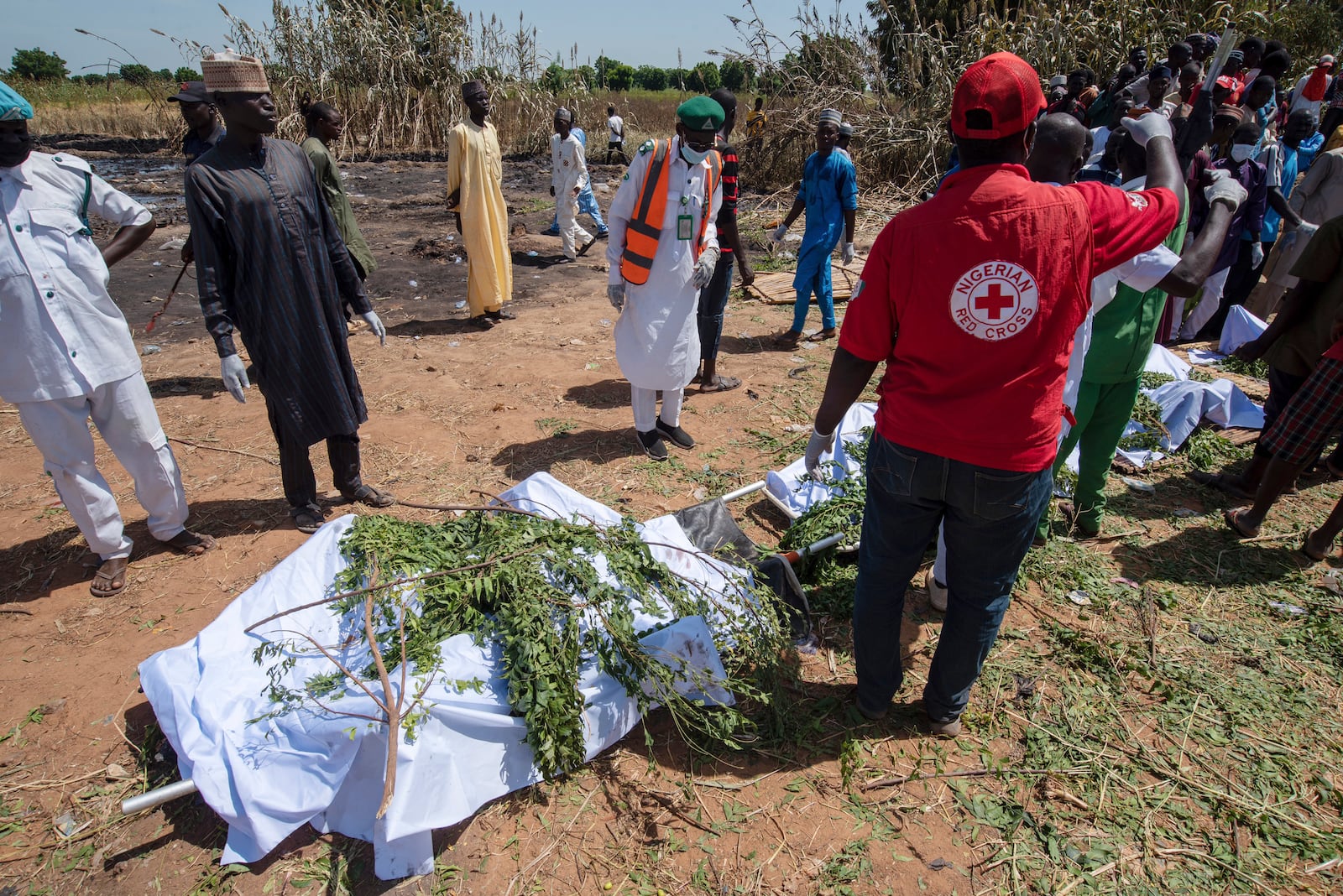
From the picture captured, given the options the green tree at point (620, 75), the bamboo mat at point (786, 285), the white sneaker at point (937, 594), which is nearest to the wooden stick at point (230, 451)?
the white sneaker at point (937, 594)

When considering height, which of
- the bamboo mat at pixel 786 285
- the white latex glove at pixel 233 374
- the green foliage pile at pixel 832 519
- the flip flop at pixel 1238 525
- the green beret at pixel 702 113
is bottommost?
the flip flop at pixel 1238 525

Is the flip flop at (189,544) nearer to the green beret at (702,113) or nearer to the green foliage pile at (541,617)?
the green foliage pile at (541,617)

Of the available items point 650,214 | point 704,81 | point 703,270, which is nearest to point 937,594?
point 703,270

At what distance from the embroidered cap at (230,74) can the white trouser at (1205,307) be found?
6.88 m

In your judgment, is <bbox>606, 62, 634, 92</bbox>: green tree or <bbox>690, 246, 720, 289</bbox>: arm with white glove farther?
<bbox>606, 62, 634, 92</bbox>: green tree

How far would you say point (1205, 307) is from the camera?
20.6 ft

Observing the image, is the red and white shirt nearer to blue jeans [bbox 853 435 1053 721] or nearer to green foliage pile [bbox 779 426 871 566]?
blue jeans [bbox 853 435 1053 721]

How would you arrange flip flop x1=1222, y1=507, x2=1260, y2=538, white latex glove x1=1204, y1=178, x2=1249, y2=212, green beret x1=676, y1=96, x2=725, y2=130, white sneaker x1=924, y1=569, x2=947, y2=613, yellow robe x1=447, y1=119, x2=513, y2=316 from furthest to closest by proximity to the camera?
yellow robe x1=447, y1=119, x2=513, y2=316 < green beret x1=676, y1=96, x2=725, y2=130 < flip flop x1=1222, y1=507, x2=1260, y2=538 < white sneaker x1=924, y1=569, x2=947, y2=613 < white latex glove x1=1204, y1=178, x2=1249, y2=212

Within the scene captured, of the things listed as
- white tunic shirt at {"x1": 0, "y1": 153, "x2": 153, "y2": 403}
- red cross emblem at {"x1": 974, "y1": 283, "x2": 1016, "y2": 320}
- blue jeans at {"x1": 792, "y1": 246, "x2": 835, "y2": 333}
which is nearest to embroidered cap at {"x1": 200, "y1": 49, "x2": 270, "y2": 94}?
white tunic shirt at {"x1": 0, "y1": 153, "x2": 153, "y2": 403}

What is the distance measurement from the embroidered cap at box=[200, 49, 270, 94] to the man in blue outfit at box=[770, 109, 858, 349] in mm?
4188

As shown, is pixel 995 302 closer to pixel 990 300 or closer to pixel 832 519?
pixel 990 300

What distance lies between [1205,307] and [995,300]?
5.96 metres

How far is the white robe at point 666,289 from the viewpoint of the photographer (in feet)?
13.3

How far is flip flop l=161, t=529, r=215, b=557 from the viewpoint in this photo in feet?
11.8
